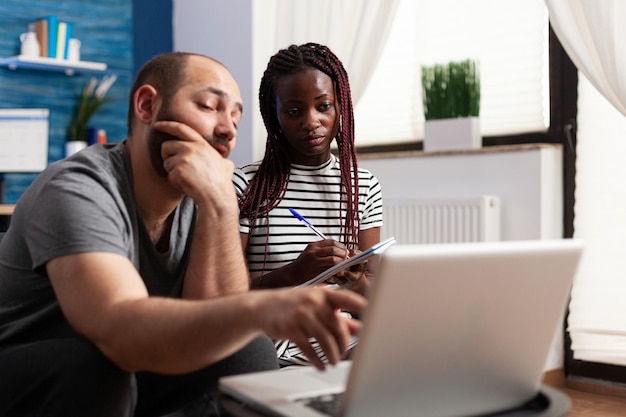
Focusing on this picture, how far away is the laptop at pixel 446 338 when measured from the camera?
77cm

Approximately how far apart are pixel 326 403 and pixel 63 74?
12.4 feet

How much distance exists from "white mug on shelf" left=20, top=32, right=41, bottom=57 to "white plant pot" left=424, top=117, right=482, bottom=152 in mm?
2053

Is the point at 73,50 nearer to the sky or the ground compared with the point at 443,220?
nearer to the sky

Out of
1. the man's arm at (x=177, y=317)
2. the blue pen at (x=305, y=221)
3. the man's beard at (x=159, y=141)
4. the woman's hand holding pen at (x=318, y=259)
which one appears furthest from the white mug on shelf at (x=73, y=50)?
the man's arm at (x=177, y=317)

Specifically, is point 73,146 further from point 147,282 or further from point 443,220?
point 147,282

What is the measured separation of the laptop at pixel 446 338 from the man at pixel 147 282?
51 millimetres

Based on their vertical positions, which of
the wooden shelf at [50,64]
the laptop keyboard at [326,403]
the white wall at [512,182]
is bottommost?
the laptop keyboard at [326,403]

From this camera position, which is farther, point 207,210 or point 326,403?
point 207,210

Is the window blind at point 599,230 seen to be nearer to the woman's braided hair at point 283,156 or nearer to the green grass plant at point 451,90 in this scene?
the green grass plant at point 451,90

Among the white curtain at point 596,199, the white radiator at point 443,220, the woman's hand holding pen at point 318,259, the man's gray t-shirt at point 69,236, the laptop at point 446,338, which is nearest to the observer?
the laptop at point 446,338

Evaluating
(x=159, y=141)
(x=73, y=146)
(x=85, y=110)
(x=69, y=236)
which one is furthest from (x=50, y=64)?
(x=69, y=236)

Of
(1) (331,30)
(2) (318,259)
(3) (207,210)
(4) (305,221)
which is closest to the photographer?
(3) (207,210)

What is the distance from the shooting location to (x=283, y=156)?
1987mm

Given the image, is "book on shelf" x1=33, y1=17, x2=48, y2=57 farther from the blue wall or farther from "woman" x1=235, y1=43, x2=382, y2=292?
"woman" x1=235, y1=43, x2=382, y2=292
